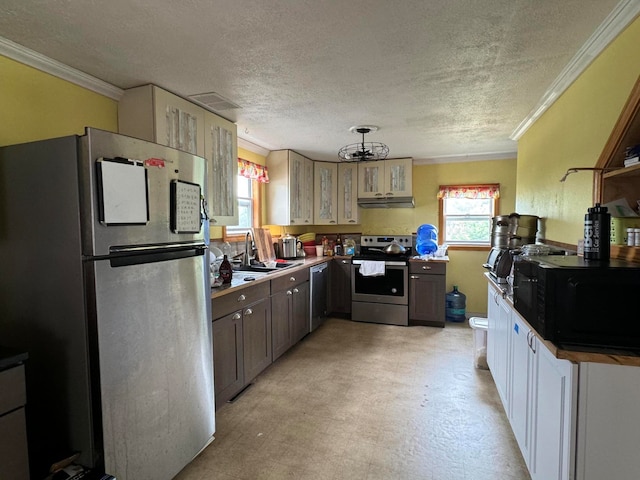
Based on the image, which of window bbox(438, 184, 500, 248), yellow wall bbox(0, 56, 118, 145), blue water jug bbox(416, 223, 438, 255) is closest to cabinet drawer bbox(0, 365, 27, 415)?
yellow wall bbox(0, 56, 118, 145)

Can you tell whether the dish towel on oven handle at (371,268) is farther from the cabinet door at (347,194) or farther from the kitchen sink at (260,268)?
the kitchen sink at (260,268)

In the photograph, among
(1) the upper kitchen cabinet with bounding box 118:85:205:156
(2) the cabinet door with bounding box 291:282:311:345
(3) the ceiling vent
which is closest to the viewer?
(1) the upper kitchen cabinet with bounding box 118:85:205:156

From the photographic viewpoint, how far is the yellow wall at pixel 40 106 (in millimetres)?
1761

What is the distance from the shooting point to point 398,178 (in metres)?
4.74

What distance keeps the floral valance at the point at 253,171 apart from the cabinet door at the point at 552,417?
10.3 ft

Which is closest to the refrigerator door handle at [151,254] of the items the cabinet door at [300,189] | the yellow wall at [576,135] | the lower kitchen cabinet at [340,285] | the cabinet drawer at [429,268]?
the yellow wall at [576,135]

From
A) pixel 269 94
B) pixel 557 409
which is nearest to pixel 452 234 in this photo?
pixel 269 94

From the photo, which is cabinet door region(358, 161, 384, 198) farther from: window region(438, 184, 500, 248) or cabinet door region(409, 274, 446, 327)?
cabinet door region(409, 274, 446, 327)

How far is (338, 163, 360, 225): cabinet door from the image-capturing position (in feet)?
16.1

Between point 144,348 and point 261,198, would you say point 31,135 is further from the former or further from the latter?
point 261,198

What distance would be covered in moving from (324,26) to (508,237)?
7.72ft

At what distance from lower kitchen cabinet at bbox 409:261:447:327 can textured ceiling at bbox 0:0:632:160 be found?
2.02m

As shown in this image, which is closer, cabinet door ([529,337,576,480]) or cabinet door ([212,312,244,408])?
cabinet door ([529,337,576,480])

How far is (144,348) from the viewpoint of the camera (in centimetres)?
153
